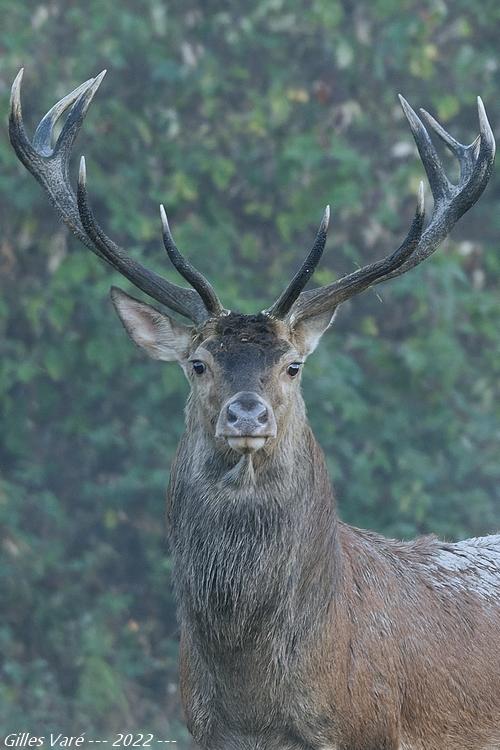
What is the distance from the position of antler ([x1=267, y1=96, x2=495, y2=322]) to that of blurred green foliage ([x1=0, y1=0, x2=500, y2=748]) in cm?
334

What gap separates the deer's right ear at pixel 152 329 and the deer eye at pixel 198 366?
302 millimetres

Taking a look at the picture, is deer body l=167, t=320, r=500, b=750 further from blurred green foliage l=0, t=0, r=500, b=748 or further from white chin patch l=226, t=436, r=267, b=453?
blurred green foliage l=0, t=0, r=500, b=748

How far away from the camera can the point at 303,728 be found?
171 inches

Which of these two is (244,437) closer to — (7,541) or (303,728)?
(303,728)

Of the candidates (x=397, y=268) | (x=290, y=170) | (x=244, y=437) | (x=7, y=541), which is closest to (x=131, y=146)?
(x=290, y=170)

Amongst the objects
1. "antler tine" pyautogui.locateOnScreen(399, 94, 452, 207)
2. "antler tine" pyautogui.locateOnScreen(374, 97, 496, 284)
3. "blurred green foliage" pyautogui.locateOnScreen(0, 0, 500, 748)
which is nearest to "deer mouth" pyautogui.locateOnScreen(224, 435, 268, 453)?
"antler tine" pyautogui.locateOnScreen(374, 97, 496, 284)

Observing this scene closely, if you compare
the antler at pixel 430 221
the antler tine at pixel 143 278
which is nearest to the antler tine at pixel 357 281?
the antler at pixel 430 221

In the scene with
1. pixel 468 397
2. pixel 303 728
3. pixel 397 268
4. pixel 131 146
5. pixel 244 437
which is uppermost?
pixel 131 146

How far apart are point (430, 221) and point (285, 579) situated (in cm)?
143

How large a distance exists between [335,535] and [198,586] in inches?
19.3

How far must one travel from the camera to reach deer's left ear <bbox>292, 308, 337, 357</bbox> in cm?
480

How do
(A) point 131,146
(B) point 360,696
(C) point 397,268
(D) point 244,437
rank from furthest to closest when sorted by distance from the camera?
(A) point 131,146, (C) point 397,268, (B) point 360,696, (D) point 244,437

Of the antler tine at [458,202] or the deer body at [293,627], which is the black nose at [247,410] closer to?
the deer body at [293,627]

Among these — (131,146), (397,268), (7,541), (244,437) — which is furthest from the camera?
(131,146)
